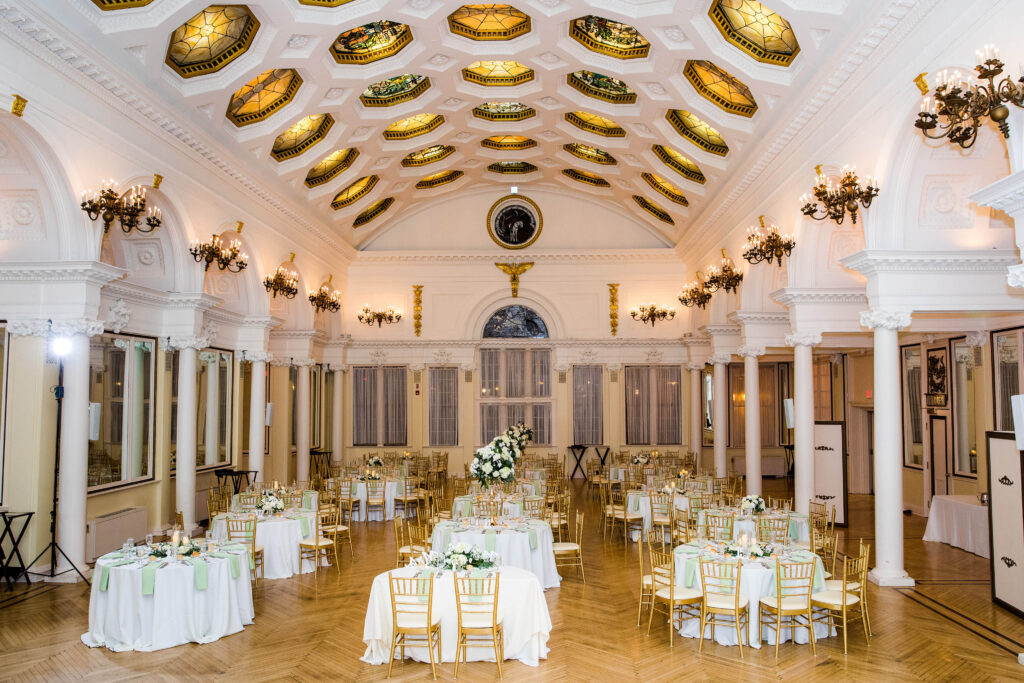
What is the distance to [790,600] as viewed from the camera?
808cm

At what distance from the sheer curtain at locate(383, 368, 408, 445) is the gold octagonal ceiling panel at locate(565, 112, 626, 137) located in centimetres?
994

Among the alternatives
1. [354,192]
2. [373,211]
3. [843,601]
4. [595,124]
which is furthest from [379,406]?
[843,601]

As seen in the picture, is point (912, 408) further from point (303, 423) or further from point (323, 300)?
point (303, 423)

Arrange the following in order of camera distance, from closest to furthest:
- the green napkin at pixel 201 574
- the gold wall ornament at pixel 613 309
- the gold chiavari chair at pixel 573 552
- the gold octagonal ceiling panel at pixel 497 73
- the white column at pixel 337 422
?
1. the green napkin at pixel 201 574
2. the gold chiavari chair at pixel 573 552
3. the gold octagonal ceiling panel at pixel 497 73
4. the white column at pixel 337 422
5. the gold wall ornament at pixel 613 309

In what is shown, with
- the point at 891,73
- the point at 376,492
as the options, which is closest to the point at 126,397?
the point at 376,492

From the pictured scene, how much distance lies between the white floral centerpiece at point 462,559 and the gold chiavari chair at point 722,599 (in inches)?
87.8

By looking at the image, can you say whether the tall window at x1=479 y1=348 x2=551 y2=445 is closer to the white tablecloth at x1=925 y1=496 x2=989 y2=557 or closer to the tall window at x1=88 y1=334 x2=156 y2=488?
the tall window at x1=88 y1=334 x2=156 y2=488

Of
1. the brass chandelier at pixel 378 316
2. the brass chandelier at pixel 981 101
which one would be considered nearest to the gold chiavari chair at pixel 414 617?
the brass chandelier at pixel 981 101

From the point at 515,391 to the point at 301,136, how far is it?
11.3 meters

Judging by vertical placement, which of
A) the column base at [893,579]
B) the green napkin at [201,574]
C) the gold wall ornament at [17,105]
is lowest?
the column base at [893,579]

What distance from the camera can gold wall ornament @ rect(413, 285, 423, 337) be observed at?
24759mm

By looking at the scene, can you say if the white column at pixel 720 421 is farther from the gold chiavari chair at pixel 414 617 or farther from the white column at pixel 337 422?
the gold chiavari chair at pixel 414 617

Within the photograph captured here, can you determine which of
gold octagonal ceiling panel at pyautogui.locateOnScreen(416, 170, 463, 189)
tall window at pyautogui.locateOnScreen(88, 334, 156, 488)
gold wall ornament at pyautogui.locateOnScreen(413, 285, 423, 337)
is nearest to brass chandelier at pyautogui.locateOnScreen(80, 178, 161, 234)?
tall window at pyautogui.locateOnScreen(88, 334, 156, 488)

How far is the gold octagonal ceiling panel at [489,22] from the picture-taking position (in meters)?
14.2
